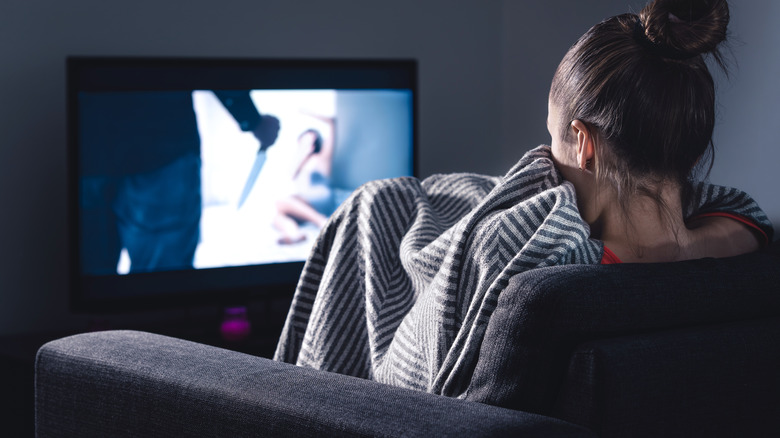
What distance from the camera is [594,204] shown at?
1167mm

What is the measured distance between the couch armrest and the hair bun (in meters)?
0.50

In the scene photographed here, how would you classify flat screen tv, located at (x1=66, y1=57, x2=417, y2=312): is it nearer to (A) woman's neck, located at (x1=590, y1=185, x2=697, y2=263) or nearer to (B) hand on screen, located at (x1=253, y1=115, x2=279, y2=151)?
(B) hand on screen, located at (x1=253, y1=115, x2=279, y2=151)

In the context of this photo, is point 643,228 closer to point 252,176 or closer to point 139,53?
point 252,176

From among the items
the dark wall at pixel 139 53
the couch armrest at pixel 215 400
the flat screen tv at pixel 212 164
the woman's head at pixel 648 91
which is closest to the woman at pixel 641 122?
the woman's head at pixel 648 91

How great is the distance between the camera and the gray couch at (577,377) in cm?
87

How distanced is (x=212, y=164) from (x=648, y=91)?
1.90m

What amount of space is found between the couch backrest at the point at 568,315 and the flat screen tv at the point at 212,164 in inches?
75.2

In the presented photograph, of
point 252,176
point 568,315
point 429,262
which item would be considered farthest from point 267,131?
point 568,315

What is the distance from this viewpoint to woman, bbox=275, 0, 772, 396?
1.05 metres

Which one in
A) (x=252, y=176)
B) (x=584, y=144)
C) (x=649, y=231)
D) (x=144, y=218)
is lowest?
(x=144, y=218)

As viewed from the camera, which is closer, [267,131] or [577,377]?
[577,377]

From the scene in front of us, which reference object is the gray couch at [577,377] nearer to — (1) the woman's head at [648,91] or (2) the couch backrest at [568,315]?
(2) the couch backrest at [568,315]

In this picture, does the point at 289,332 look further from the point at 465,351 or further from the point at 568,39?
the point at 568,39

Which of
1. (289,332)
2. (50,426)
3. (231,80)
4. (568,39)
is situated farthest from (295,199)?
(50,426)
